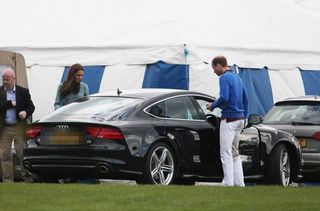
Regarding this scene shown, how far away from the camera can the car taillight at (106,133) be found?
42.2ft

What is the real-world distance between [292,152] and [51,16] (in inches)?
333

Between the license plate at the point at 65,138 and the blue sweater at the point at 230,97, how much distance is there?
201 cm

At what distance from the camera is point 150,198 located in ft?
35.2

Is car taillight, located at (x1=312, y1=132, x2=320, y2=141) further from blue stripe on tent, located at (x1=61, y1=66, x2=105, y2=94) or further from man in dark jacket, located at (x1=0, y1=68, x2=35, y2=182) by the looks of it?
blue stripe on tent, located at (x1=61, y1=66, x2=105, y2=94)

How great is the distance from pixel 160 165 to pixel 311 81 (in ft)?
30.7

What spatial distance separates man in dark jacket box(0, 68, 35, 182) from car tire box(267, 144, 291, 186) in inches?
147

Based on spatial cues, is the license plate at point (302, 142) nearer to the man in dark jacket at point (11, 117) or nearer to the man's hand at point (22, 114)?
the man in dark jacket at point (11, 117)

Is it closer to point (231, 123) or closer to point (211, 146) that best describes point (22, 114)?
point (211, 146)

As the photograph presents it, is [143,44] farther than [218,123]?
Yes

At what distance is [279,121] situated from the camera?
17453 mm

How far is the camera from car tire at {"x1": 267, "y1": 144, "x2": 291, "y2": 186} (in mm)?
15125

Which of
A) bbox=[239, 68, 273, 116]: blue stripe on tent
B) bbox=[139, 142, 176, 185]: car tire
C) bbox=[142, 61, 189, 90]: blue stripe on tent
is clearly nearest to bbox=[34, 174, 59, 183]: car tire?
bbox=[139, 142, 176, 185]: car tire

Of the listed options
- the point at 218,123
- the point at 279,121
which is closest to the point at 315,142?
the point at 279,121

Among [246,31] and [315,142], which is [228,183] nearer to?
[315,142]
